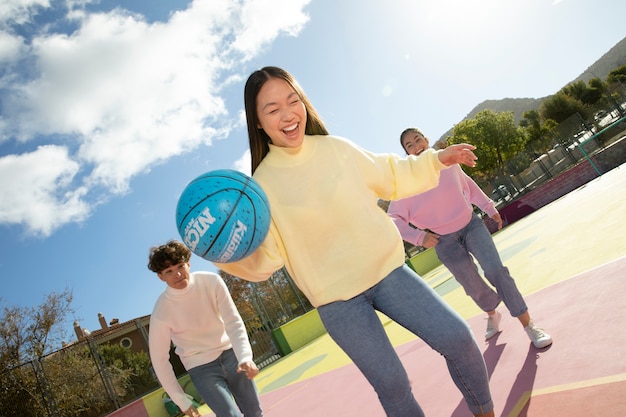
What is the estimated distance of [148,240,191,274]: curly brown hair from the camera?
133 inches

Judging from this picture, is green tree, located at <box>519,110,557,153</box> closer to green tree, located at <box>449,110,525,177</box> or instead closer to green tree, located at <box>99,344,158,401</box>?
green tree, located at <box>449,110,525,177</box>

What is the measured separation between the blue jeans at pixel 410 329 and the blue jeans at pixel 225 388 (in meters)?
1.84

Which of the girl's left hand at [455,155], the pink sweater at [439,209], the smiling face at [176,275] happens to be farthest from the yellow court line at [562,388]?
the smiling face at [176,275]

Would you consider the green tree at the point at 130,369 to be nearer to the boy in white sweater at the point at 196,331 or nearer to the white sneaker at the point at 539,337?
the boy in white sweater at the point at 196,331

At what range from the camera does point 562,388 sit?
2.20 m

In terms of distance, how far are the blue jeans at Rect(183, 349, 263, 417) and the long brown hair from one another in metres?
1.98

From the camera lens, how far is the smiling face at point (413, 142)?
13.6 feet

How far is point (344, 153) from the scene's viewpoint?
220cm

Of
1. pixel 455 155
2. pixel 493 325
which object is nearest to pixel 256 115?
pixel 455 155

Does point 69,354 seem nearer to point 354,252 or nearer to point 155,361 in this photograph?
point 155,361

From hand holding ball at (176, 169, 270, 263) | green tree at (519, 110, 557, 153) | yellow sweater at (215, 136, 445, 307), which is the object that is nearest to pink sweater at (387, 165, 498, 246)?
yellow sweater at (215, 136, 445, 307)

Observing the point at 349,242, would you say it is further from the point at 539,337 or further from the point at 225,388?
the point at 225,388

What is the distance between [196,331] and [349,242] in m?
2.20

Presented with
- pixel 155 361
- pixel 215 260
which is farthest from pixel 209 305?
pixel 215 260
